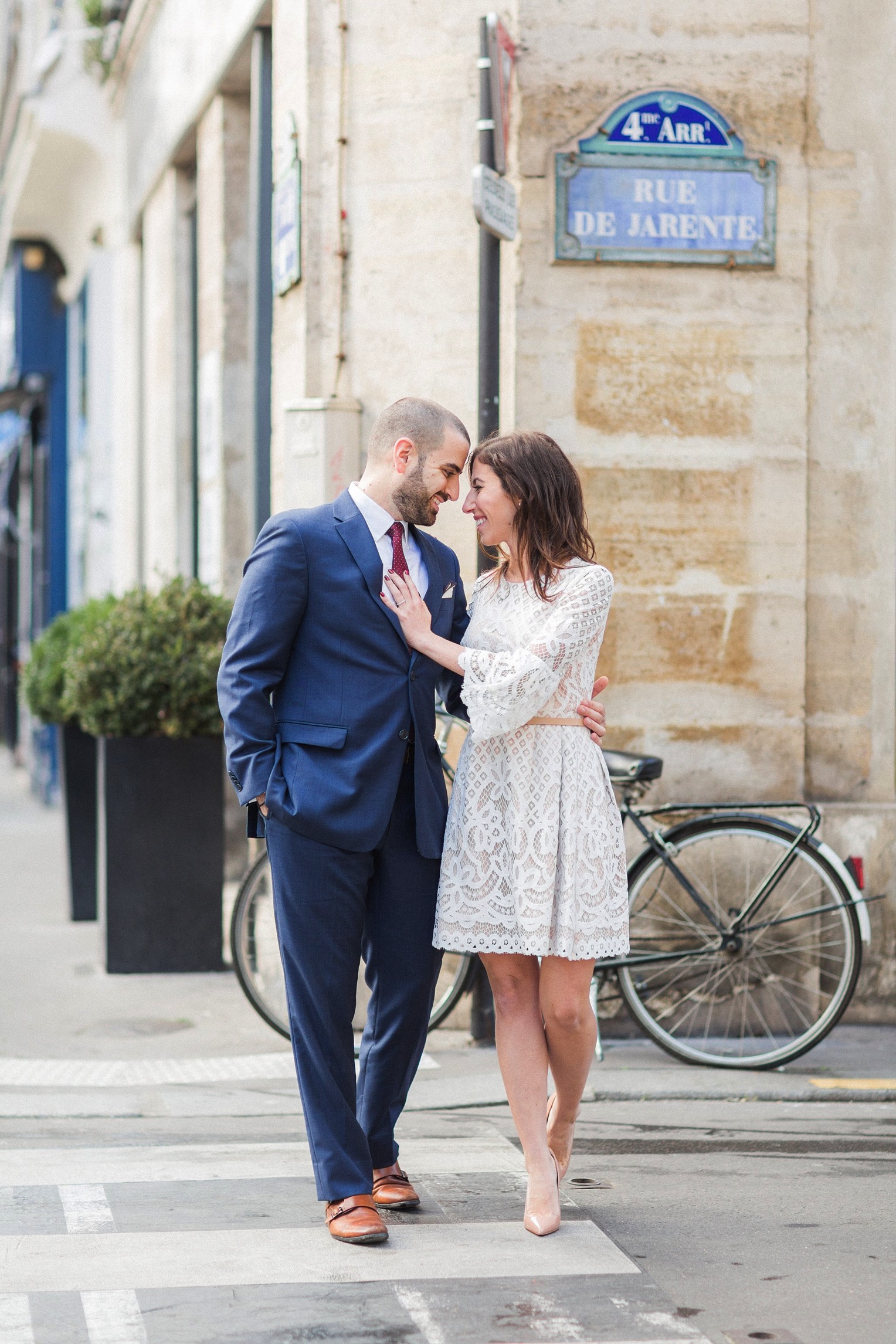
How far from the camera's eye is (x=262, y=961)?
6.04m

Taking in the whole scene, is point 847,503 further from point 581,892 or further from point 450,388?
point 581,892

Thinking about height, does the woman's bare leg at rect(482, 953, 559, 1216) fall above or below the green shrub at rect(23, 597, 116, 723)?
below

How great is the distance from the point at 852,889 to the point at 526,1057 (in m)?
2.02

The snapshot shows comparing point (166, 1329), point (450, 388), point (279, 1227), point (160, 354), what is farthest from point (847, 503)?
point (160, 354)

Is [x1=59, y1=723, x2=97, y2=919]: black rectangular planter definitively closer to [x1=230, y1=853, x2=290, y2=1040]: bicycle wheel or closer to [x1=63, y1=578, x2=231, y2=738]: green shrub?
[x1=63, y1=578, x2=231, y2=738]: green shrub

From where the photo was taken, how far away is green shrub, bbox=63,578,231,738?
732cm

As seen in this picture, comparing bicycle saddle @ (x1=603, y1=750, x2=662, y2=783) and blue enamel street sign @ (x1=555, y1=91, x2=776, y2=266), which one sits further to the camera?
blue enamel street sign @ (x1=555, y1=91, x2=776, y2=266)

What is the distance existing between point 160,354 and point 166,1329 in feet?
31.5

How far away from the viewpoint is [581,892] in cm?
407

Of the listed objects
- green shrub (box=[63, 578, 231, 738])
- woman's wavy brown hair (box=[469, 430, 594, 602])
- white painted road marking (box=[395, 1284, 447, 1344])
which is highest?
woman's wavy brown hair (box=[469, 430, 594, 602])

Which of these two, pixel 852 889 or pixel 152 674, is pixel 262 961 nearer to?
pixel 152 674

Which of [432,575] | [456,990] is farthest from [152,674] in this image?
[432,575]

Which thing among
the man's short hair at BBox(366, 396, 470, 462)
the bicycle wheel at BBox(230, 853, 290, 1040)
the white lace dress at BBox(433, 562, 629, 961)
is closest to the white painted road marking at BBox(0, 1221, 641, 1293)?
the white lace dress at BBox(433, 562, 629, 961)

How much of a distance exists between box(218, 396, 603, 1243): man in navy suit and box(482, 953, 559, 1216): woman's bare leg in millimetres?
191
